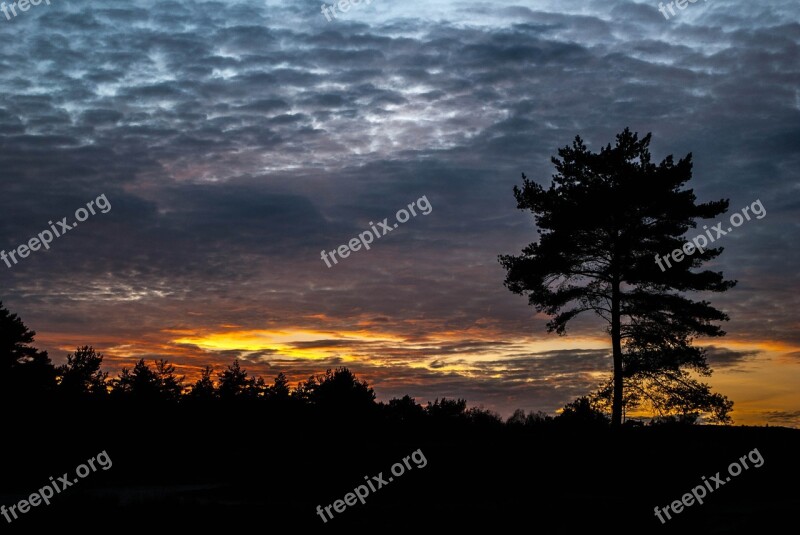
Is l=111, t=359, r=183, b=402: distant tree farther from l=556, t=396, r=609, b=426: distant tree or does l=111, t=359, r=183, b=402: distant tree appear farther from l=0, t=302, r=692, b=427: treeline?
l=556, t=396, r=609, b=426: distant tree

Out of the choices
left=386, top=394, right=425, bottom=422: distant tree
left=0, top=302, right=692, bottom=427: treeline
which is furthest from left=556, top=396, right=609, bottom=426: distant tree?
left=386, top=394, right=425, bottom=422: distant tree

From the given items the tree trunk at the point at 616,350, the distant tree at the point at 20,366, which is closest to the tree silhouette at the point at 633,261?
the tree trunk at the point at 616,350

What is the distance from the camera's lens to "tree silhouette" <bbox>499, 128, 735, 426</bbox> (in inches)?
1185

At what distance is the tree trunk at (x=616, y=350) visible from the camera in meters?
29.8

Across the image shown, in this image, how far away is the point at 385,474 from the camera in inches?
929

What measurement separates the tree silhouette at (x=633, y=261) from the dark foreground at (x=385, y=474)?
3.94 m

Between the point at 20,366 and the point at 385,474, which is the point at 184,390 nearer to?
the point at 20,366

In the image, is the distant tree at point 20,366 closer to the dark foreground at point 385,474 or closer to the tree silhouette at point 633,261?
the dark foreground at point 385,474

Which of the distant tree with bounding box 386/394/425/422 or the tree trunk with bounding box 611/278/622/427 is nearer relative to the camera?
the tree trunk with bounding box 611/278/622/427

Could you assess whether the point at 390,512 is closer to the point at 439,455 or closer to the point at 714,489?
the point at 439,455

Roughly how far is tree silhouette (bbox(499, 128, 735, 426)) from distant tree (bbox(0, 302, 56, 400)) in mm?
25086

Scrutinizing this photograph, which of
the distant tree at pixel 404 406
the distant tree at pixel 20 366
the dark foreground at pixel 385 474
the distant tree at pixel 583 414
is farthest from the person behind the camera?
the distant tree at pixel 404 406

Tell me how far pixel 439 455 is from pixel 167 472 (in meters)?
12.5

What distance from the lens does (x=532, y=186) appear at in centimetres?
3238
